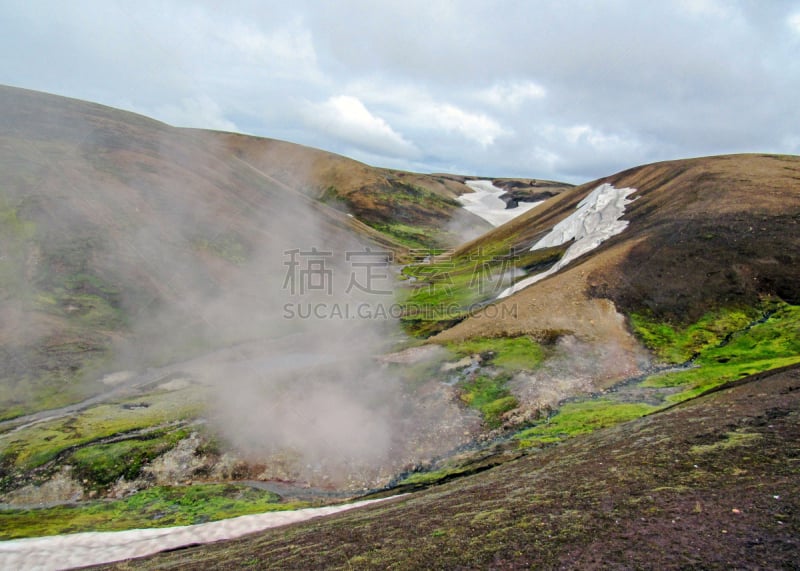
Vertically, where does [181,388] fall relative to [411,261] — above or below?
below

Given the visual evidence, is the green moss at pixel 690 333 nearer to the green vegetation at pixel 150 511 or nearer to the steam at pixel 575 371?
the steam at pixel 575 371

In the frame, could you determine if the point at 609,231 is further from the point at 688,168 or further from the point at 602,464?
the point at 602,464

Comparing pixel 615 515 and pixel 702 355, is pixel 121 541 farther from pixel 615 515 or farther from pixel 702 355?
pixel 702 355

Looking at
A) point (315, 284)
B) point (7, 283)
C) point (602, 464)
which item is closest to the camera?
point (602, 464)

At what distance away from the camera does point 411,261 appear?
413 feet

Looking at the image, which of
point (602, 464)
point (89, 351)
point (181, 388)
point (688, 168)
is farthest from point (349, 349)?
point (688, 168)

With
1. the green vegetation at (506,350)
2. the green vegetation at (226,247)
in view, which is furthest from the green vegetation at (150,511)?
the green vegetation at (226,247)

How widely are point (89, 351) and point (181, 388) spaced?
1526 cm

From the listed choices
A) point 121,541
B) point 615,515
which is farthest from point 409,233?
point 615,515

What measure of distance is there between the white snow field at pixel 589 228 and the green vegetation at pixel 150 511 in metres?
42.3

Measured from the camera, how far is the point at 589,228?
7262 cm

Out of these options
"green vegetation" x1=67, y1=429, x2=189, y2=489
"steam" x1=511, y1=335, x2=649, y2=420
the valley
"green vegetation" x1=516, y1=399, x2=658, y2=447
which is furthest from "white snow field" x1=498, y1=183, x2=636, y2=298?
"green vegetation" x1=67, y1=429, x2=189, y2=489

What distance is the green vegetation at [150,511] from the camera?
26.3 m

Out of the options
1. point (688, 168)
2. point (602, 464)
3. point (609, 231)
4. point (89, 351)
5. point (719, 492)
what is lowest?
point (89, 351)
